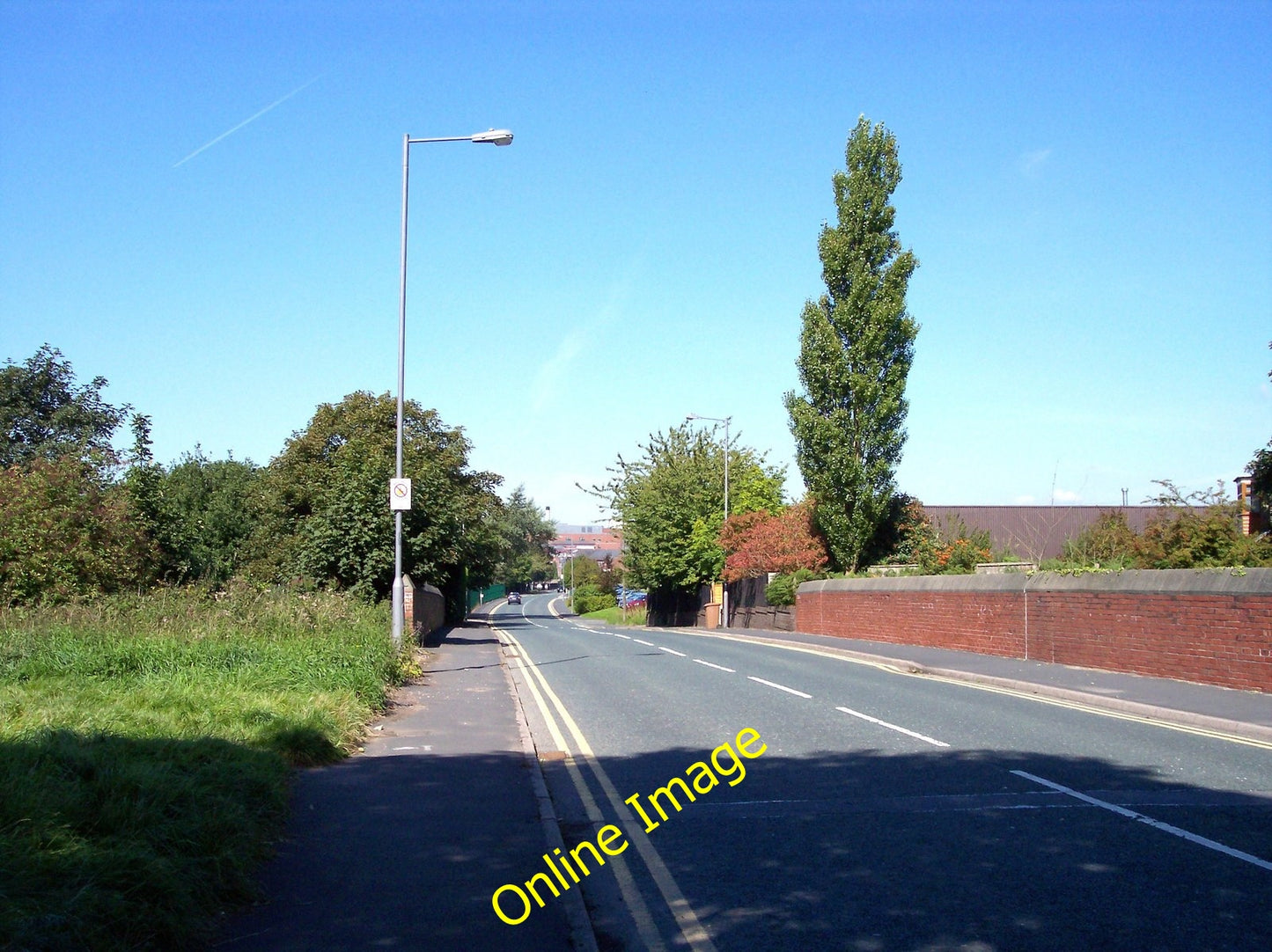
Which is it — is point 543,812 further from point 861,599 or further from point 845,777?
point 861,599

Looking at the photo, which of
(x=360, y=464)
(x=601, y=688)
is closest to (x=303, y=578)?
(x=360, y=464)

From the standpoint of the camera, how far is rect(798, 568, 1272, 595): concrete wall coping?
15070 millimetres

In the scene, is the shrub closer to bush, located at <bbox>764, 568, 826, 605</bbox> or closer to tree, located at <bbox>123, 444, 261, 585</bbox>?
tree, located at <bbox>123, 444, 261, 585</bbox>

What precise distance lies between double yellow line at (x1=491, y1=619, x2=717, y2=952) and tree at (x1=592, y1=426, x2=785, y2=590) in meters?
37.2

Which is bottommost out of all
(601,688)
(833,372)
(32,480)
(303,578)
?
(601,688)

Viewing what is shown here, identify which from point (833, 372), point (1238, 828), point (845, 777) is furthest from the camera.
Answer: point (833, 372)

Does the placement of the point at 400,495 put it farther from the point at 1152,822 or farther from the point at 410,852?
the point at 1152,822

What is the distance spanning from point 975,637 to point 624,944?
62.6ft

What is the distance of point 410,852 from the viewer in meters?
6.71

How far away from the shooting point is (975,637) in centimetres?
2288

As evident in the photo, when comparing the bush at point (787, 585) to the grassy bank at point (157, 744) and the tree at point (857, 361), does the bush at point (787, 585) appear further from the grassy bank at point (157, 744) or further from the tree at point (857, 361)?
→ the grassy bank at point (157, 744)

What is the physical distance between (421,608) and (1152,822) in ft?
71.2

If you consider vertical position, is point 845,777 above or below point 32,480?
below

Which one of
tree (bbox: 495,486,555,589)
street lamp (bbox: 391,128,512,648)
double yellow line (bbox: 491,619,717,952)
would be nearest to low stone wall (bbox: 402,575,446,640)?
street lamp (bbox: 391,128,512,648)
